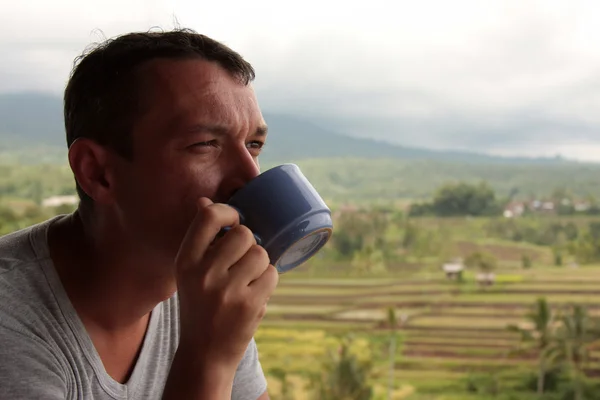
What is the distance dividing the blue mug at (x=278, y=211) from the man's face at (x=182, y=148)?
1.6 inches

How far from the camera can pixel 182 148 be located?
92 cm

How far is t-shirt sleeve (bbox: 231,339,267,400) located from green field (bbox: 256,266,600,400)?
1765 mm

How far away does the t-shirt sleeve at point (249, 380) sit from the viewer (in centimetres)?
118

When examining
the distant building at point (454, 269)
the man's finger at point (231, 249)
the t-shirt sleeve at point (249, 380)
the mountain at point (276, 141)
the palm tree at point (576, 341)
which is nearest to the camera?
the man's finger at point (231, 249)

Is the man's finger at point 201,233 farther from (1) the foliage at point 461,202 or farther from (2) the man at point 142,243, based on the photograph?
(1) the foliage at point 461,202

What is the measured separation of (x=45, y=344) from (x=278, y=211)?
0.31 metres

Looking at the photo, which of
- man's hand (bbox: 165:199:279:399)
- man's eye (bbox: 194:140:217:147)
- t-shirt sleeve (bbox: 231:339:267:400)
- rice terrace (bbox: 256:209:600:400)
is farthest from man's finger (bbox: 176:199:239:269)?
rice terrace (bbox: 256:209:600:400)

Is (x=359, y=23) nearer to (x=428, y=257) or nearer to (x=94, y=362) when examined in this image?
(x=428, y=257)

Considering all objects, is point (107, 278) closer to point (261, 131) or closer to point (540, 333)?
point (261, 131)

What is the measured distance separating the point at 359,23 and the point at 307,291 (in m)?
1.06

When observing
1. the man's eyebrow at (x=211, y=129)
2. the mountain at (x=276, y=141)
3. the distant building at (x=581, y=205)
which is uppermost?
the man's eyebrow at (x=211, y=129)

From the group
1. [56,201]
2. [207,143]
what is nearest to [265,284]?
[207,143]

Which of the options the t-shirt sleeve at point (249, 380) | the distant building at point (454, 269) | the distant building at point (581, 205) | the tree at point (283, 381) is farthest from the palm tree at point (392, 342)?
the t-shirt sleeve at point (249, 380)

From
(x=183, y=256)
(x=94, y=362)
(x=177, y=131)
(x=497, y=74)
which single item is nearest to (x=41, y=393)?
(x=94, y=362)
